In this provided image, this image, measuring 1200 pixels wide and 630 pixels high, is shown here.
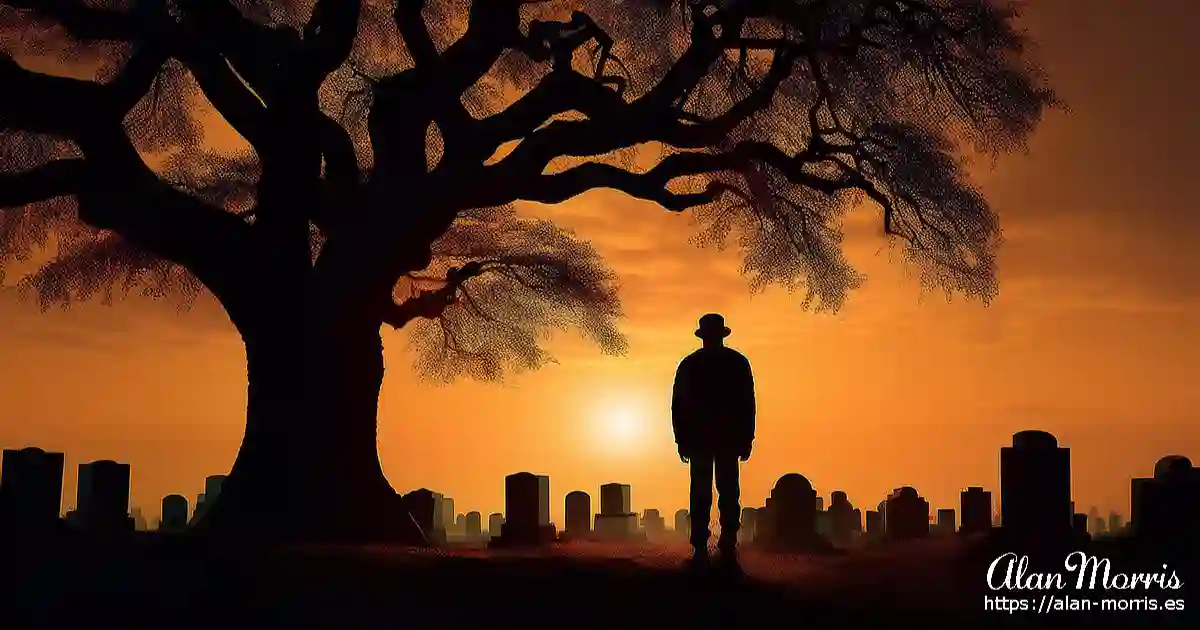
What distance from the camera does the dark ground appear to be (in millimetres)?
10875

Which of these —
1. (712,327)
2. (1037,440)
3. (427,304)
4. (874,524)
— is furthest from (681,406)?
(874,524)

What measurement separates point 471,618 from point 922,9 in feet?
36.6

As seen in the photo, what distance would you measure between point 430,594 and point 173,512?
20.5 metres

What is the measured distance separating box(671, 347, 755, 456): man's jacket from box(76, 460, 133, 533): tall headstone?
434 inches

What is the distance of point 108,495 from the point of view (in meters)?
20.9

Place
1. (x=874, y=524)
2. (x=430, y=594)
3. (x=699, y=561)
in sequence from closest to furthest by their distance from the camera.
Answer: (x=430, y=594) → (x=699, y=561) → (x=874, y=524)

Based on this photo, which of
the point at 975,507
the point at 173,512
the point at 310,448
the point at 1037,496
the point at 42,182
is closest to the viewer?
the point at 1037,496

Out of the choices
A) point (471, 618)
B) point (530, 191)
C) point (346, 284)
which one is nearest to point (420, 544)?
point (346, 284)

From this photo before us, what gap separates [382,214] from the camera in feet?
56.6

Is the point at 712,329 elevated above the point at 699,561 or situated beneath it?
elevated above

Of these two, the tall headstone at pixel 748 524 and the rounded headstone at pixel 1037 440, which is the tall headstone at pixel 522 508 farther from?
the tall headstone at pixel 748 524

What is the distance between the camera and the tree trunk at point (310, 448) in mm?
16578

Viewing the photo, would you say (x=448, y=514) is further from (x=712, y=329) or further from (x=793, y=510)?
(x=712, y=329)

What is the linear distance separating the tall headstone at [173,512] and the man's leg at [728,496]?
1953 cm
